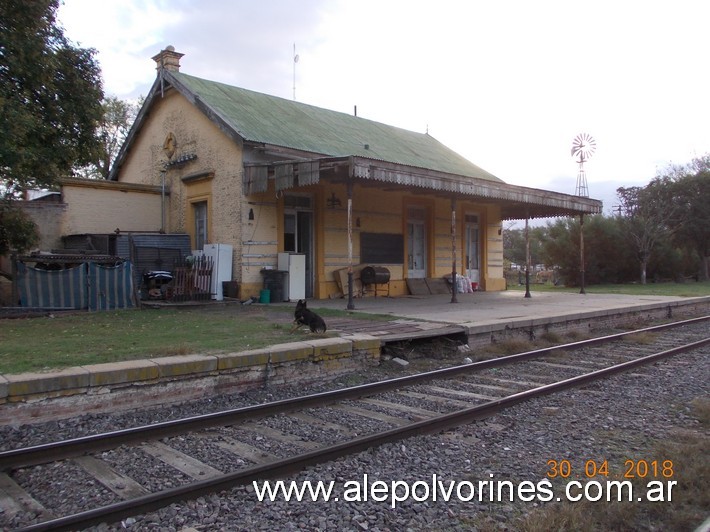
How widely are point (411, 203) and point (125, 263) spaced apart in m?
9.54

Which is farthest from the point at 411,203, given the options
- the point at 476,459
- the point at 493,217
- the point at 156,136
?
the point at 476,459

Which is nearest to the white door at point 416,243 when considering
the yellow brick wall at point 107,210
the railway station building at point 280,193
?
the railway station building at point 280,193

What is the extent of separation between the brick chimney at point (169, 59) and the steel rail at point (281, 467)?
50.1ft

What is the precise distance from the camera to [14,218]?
13.2 metres

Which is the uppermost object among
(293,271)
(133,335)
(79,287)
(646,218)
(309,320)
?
(646,218)

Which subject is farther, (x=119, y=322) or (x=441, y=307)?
(x=441, y=307)

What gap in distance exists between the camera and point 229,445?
4906mm

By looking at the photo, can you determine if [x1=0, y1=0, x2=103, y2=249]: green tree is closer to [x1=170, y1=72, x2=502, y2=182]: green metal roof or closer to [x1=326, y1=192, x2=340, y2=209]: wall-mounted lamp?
[x1=170, y1=72, x2=502, y2=182]: green metal roof

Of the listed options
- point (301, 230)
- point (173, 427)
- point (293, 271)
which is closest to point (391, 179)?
point (293, 271)

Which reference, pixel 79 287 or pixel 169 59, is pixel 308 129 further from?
pixel 79 287

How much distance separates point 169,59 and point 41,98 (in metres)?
7.20

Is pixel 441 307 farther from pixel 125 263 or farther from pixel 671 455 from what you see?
pixel 671 455

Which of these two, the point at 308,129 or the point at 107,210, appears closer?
the point at 107,210

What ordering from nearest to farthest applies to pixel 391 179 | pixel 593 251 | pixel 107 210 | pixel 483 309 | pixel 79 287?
pixel 79 287
pixel 391 179
pixel 483 309
pixel 107 210
pixel 593 251
